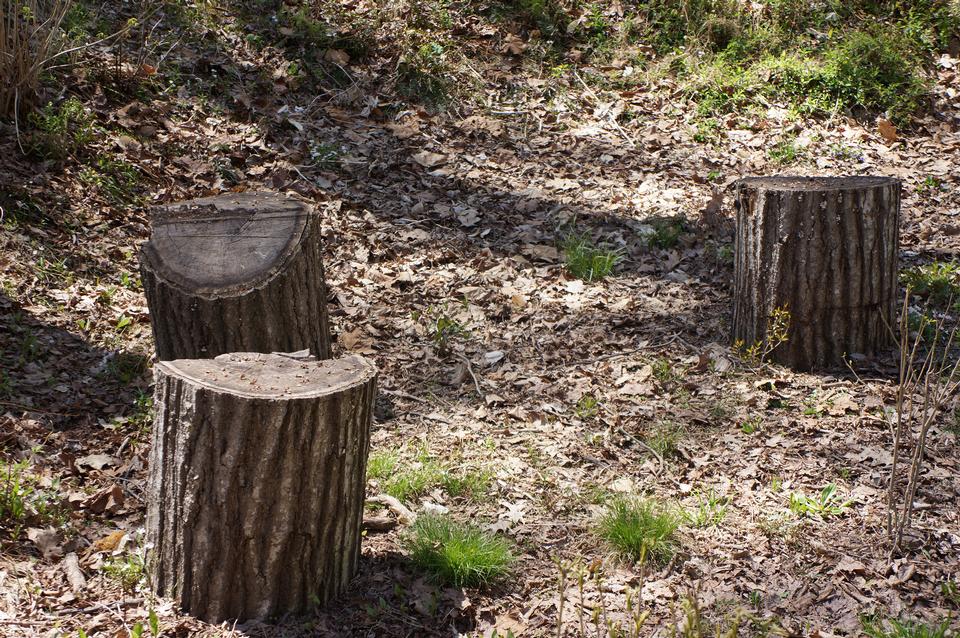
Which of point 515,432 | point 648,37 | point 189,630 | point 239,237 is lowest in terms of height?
point 189,630

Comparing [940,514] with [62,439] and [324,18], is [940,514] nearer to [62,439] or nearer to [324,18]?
[62,439]

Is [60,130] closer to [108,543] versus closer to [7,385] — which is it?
[7,385]

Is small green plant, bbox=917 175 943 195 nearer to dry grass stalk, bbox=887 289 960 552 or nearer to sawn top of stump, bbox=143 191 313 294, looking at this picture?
dry grass stalk, bbox=887 289 960 552

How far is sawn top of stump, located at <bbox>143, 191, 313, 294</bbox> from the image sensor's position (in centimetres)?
406

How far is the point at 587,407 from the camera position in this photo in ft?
Answer: 15.5

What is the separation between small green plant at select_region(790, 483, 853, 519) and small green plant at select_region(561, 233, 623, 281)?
8.42 ft

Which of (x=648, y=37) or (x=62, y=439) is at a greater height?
(x=648, y=37)

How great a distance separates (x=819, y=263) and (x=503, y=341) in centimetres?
196

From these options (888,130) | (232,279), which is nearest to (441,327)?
(232,279)

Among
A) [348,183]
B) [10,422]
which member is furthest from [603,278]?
[10,422]

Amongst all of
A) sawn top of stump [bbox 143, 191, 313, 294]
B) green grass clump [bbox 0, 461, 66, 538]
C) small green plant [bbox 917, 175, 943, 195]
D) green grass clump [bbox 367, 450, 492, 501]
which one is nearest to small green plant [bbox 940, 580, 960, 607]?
green grass clump [bbox 367, 450, 492, 501]

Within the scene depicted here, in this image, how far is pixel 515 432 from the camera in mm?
4551

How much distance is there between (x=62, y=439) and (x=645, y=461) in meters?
2.92

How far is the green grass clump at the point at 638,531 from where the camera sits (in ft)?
11.5
